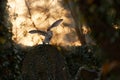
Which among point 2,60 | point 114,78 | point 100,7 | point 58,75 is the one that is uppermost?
point 100,7

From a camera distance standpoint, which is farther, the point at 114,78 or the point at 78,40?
the point at 78,40

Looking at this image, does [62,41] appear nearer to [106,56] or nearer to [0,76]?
[0,76]

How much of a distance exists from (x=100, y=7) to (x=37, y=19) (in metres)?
8.84

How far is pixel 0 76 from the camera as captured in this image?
19.3ft

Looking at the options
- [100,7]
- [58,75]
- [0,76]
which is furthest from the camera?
[58,75]

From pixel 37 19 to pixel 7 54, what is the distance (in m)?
4.61

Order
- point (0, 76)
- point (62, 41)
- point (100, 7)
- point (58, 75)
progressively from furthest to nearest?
1. point (62, 41)
2. point (58, 75)
3. point (0, 76)
4. point (100, 7)

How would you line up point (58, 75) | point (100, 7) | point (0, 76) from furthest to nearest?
point (58, 75)
point (0, 76)
point (100, 7)

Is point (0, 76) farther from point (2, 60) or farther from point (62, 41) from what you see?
point (62, 41)

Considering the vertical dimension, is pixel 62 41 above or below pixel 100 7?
below

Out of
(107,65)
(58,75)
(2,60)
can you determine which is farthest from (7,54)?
(107,65)

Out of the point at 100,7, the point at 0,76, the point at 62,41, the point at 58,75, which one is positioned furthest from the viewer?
the point at 62,41

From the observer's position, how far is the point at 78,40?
10.4 metres

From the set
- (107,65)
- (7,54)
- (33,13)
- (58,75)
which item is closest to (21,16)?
(33,13)
